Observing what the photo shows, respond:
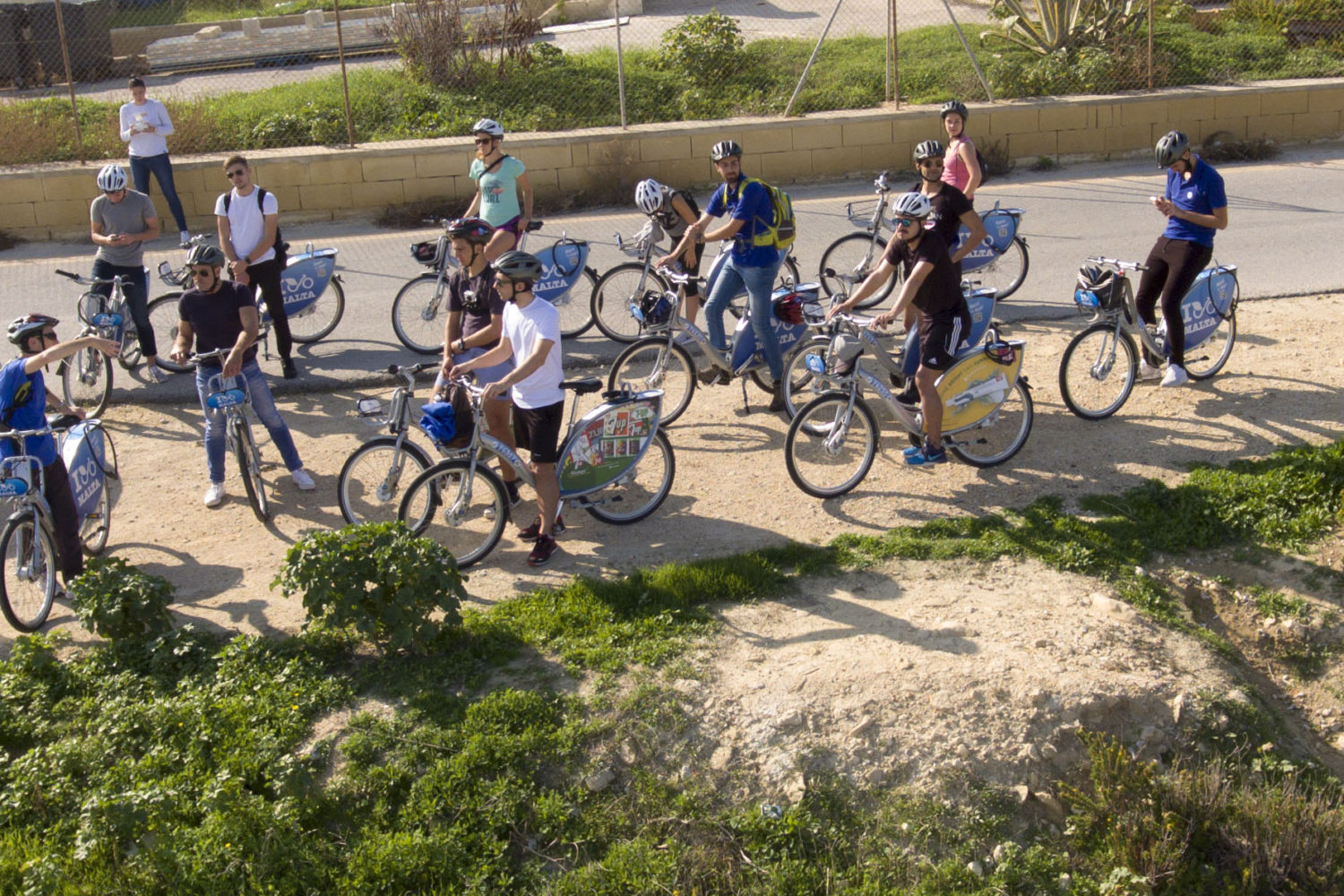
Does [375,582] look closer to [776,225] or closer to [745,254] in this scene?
[745,254]

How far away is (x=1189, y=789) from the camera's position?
541 cm

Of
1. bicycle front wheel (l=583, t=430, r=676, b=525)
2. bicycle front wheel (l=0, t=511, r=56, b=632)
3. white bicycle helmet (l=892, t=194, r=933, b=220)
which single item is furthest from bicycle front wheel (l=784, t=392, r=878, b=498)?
bicycle front wheel (l=0, t=511, r=56, b=632)

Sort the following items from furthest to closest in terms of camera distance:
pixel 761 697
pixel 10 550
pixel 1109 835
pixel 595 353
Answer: pixel 595 353 < pixel 10 550 < pixel 761 697 < pixel 1109 835

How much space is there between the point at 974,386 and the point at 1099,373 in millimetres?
1367

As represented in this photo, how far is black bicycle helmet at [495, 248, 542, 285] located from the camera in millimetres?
6816

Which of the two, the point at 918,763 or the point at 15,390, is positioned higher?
the point at 15,390

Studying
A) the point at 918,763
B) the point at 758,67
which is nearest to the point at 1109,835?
the point at 918,763

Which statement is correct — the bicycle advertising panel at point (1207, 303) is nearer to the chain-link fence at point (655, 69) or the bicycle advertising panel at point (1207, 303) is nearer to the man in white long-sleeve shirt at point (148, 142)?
the chain-link fence at point (655, 69)

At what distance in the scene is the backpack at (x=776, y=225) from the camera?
8742mm

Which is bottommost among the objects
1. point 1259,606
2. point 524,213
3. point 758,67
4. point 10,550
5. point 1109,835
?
point 1109,835

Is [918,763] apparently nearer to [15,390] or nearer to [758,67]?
[15,390]

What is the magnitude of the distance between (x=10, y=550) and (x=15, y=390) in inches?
37.2

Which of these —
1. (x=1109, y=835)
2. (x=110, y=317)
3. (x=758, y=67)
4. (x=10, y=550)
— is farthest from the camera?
(x=758, y=67)

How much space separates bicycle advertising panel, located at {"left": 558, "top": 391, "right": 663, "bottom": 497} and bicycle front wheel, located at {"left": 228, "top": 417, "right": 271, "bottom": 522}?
2.06m
